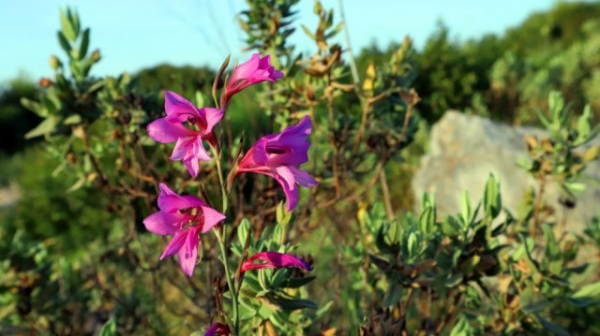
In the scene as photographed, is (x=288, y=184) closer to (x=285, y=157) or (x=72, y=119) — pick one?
(x=285, y=157)

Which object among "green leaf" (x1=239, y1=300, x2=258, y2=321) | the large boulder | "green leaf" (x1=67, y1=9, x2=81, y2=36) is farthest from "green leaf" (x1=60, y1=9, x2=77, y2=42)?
the large boulder

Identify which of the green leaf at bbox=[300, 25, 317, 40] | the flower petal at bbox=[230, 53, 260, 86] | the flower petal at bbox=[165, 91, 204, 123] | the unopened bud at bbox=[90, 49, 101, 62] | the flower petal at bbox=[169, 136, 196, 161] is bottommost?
the flower petal at bbox=[169, 136, 196, 161]

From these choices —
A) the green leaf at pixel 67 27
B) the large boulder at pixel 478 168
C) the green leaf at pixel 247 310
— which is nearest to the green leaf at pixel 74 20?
the green leaf at pixel 67 27

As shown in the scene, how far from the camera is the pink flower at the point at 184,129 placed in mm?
1268

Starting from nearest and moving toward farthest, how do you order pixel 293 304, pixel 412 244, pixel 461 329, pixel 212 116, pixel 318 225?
1. pixel 212 116
2. pixel 293 304
3. pixel 461 329
4. pixel 412 244
5. pixel 318 225

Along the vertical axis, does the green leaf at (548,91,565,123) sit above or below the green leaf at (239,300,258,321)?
above

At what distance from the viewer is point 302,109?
9.61ft

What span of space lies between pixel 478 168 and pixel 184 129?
5.15 meters

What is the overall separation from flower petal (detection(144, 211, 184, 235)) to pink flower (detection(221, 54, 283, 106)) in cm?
23

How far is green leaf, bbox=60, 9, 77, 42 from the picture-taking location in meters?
2.80

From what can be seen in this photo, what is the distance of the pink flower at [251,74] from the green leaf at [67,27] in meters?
1.71

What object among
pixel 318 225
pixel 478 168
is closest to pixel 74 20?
pixel 318 225

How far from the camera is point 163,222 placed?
4.31 feet

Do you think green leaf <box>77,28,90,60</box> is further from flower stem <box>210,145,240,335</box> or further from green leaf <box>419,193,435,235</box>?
flower stem <box>210,145,240,335</box>
